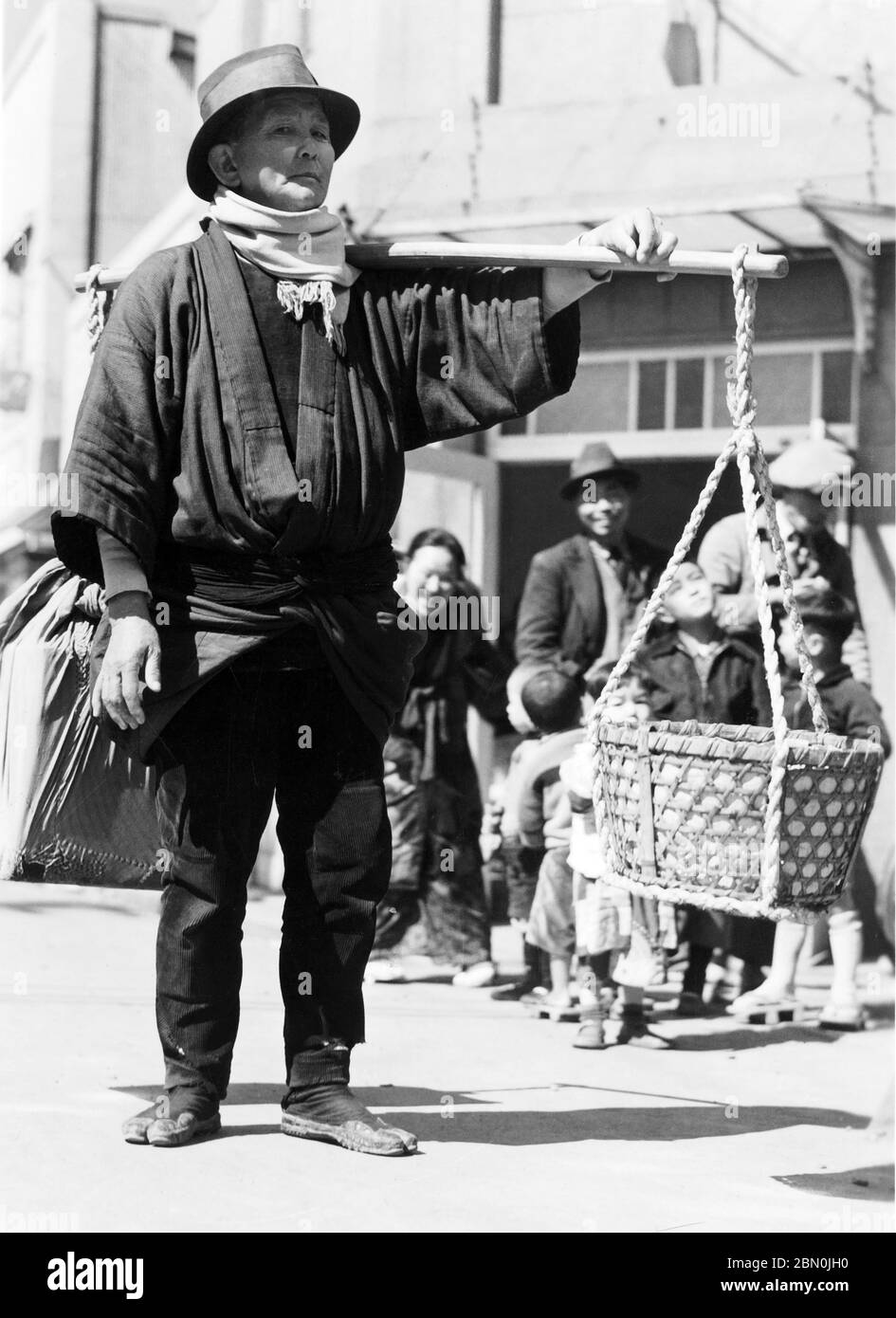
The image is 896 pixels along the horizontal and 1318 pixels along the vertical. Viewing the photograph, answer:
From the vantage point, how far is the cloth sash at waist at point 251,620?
3807 millimetres

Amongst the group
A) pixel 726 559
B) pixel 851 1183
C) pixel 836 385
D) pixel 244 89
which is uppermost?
pixel 836 385

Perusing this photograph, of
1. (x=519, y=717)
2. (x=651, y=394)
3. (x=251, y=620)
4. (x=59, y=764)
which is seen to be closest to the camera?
(x=251, y=620)

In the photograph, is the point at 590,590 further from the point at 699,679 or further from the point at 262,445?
the point at 262,445

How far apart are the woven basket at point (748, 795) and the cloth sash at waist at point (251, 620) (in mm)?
499

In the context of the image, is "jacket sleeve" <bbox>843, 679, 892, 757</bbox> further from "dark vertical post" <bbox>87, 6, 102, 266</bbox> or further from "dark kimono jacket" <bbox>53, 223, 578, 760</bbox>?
"dark vertical post" <bbox>87, 6, 102, 266</bbox>

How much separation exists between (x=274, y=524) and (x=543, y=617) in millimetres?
3330

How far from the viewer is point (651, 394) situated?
9500mm

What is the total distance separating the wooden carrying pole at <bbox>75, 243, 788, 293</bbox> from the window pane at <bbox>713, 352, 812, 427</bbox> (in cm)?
517

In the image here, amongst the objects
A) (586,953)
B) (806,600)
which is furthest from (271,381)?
(806,600)

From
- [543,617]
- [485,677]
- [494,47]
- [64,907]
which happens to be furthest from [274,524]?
[494,47]

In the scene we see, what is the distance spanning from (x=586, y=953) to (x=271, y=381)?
2.87m

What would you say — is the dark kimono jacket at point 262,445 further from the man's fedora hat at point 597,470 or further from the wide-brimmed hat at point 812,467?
the wide-brimmed hat at point 812,467

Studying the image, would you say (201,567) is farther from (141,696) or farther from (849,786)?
(849,786)

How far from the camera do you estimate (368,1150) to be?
12.4 feet
